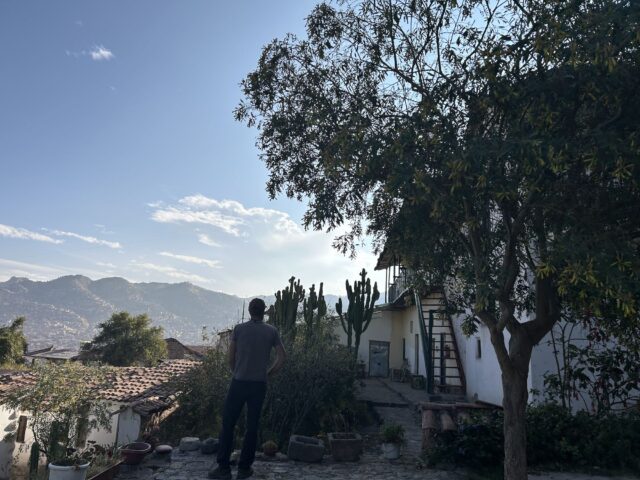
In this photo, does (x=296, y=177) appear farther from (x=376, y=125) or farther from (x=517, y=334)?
(x=517, y=334)

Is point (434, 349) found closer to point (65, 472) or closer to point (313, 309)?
point (313, 309)

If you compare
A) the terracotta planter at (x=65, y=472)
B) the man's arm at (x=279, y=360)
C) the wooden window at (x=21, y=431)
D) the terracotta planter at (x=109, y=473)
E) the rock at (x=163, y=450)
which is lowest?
the wooden window at (x=21, y=431)

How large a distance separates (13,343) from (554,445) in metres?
39.5

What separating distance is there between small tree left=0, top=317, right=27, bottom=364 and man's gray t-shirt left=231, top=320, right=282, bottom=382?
121ft

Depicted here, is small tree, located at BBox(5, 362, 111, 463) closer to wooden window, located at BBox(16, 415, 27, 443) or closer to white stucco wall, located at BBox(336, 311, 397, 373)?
wooden window, located at BBox(16, 415, 27, 443)

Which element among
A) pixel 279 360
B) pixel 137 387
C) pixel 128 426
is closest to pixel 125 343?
pixel 137 387

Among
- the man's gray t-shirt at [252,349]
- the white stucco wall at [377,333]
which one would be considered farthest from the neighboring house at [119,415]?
the white stucco wall at [377,333]

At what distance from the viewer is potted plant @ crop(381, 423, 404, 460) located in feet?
23.8

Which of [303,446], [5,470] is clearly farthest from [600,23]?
[5,470]

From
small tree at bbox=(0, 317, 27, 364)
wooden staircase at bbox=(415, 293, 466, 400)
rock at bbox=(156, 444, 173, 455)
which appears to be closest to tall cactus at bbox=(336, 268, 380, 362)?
wooden staircase at bbox=(415, 293, 466, 400)

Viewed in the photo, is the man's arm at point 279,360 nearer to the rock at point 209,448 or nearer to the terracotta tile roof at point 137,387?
the rock at point 209,448

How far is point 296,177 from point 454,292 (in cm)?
317

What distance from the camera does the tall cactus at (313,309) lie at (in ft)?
44.7

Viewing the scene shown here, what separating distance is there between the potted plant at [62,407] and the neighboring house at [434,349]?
6.25m
